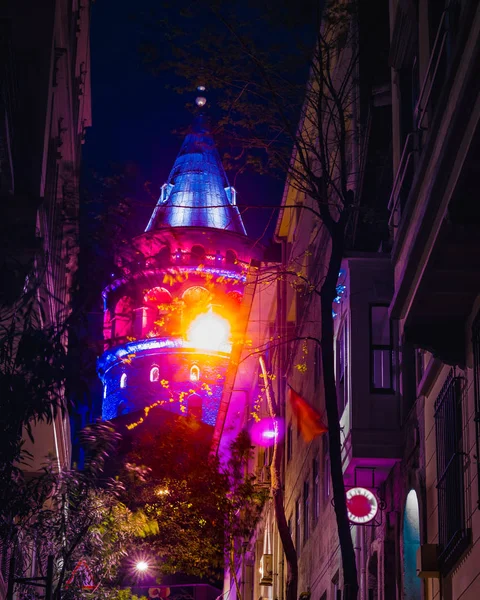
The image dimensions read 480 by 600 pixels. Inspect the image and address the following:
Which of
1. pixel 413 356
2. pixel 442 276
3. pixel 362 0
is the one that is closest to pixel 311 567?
pixel 413 356

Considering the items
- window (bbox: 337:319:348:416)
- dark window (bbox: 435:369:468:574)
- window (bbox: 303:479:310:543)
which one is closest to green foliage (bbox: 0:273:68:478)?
dark window (bbox: 435:369:468:574)

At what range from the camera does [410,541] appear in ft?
62.5

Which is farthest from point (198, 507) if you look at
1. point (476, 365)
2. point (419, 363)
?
point (476, 365)

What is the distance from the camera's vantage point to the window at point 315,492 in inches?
1121

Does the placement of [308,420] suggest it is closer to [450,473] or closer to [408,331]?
[450,473]

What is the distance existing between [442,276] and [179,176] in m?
71.0

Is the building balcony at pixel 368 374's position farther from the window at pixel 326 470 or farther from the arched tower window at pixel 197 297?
the window at pixel 326 470

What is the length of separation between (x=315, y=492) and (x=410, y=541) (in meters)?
10.2

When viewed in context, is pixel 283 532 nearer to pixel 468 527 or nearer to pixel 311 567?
pixel 311 567

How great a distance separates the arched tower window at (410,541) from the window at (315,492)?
924cm

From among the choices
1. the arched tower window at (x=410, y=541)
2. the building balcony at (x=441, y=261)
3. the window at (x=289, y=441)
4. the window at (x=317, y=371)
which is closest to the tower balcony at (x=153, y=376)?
the window at (x=289, y=441)

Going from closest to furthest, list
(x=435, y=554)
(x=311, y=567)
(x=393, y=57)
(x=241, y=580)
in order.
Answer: (x=435, y=554)
(x=393, y=57)
(x=311, y=567)
(x=241, y=580)

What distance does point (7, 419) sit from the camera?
12633 mm

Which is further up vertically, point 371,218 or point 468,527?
point 371,218
